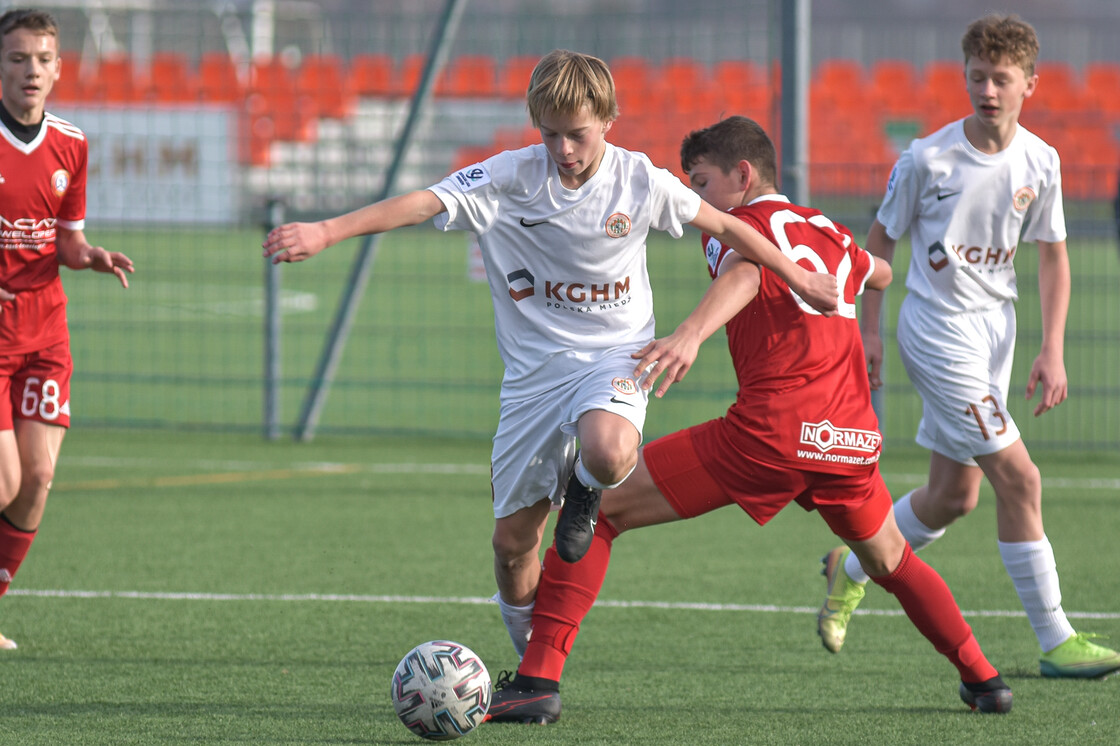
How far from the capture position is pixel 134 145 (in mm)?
13086

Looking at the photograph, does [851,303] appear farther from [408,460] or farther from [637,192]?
[408,460]

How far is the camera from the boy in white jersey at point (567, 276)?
13.2 feet

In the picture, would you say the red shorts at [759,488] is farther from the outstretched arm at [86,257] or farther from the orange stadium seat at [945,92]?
the orange stadium seat at [945,92]

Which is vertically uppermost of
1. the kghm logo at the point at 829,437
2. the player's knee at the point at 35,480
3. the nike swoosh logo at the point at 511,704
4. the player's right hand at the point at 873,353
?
the player's right hand at the point at 873,353

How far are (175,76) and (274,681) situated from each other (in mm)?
11758

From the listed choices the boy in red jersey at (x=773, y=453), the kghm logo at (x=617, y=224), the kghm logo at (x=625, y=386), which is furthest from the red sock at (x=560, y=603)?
the kghm logo at (x=617, y=224)

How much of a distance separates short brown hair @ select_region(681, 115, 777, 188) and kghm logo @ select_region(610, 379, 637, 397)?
2.42 ft

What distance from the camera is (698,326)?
157 inches

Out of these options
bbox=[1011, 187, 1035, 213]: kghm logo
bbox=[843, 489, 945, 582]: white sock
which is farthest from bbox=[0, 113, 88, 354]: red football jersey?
bbox=[1011, 187, 1035, 213]: kghm logo

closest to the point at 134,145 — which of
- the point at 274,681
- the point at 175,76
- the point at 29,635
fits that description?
the point at 175,76

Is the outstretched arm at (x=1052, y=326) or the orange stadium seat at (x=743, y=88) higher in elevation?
the orange stadium seat at (x=743, y=88)

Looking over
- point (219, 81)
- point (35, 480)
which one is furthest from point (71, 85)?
point (35, 480)

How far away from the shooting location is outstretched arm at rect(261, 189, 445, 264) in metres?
3.57

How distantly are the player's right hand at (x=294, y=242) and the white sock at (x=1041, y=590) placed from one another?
2672 mm
